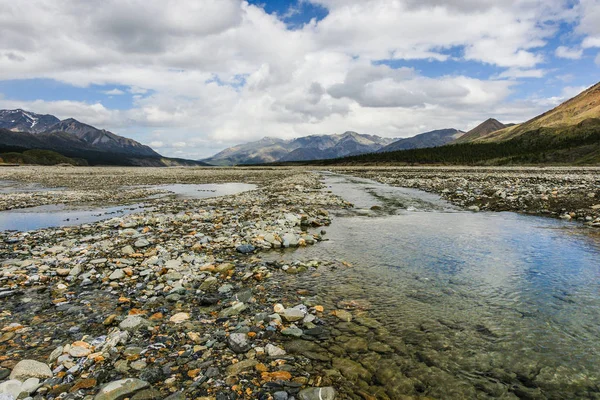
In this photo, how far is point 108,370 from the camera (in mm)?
5156

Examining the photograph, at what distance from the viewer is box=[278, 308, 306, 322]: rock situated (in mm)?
6996

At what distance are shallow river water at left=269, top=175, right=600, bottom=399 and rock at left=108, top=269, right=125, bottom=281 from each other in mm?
5091

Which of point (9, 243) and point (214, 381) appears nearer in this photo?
point (214, 381)

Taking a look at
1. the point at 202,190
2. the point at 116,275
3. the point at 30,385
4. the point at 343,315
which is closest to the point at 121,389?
the point at 30,385

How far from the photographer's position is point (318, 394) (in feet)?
15.4

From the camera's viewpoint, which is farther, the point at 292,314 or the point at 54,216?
the point at 54,216

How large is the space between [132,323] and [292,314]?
3292 mm

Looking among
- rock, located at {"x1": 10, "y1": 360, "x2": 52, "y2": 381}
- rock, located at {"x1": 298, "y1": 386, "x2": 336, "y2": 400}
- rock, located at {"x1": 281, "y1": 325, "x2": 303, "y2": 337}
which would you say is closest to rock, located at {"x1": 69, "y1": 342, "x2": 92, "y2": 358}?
rock, located at {"x1": 10, "y1": 360, "x2": 52, "y2": 381}

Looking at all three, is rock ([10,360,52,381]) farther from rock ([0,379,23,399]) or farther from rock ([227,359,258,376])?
rock ([227,359,258,376])

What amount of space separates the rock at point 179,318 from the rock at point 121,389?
2061 millimetres

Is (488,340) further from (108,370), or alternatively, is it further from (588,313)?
(108,370)

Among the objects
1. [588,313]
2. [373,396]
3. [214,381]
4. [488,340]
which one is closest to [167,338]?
[214,381]

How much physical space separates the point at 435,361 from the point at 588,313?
14.4 feet

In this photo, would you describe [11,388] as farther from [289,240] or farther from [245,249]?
[289,240]
